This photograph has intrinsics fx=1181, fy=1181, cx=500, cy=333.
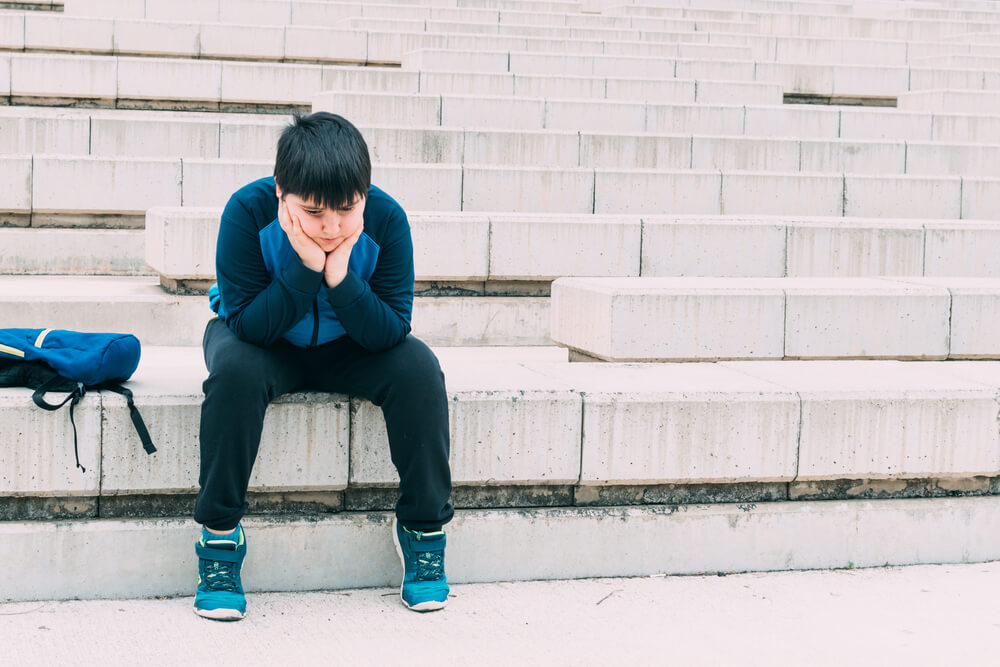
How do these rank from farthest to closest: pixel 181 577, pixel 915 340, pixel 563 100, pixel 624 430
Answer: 1. pixel 563 100
2. pixel 915 340
3. pixel 624 430
4. pixel 181 577

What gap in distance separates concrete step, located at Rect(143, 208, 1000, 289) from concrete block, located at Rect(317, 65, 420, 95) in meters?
3.16

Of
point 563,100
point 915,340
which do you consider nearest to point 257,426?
point 915,340

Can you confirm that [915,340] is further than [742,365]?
Yes

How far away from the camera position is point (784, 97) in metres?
10.3

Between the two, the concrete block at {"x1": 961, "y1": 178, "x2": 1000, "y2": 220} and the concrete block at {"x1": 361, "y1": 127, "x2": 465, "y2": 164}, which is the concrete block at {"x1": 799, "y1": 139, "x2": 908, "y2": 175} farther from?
the concrete block at {"x1": 361, "y1": 127, "x2": 465, "y2": 164}

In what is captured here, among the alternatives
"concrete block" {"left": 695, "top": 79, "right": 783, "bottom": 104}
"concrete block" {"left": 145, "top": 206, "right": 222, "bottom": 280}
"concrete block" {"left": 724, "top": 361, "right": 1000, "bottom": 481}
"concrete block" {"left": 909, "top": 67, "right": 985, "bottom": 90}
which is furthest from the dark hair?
"concrete block" {"left": 909, "top": 67, "right": 985, "bottom": 90}

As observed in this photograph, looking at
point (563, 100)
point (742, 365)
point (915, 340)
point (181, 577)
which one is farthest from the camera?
point (563, 100)

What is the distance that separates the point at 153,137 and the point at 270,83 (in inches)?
65.2

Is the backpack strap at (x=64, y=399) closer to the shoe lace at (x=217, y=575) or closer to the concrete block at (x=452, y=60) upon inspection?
the shoe lace at (x=217, y=575)

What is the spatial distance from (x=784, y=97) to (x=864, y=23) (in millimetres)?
3505

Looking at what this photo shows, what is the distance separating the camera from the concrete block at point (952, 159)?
805 centimetres

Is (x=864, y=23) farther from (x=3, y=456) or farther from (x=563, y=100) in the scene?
(x=3, y=456)

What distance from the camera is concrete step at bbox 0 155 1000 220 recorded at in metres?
6.33

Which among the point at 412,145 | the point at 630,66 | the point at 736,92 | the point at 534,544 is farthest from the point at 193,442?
the point at 630,66
